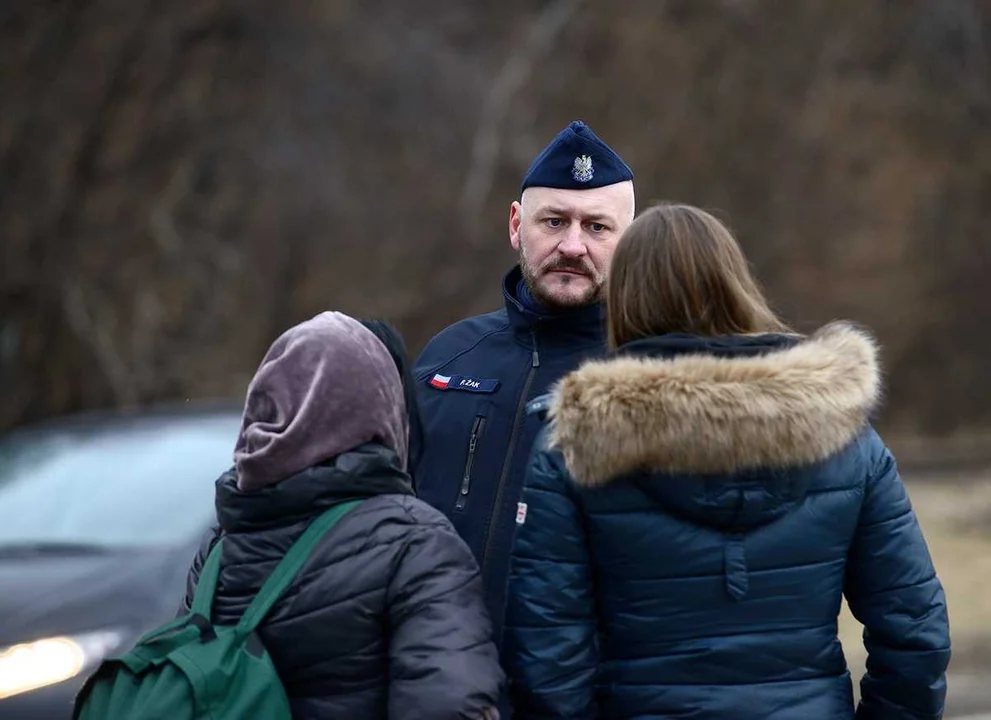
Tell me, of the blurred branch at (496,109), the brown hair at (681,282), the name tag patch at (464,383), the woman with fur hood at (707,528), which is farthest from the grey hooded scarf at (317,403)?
the blurred branch at (496,109)

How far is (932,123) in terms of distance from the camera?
2138 centimetres

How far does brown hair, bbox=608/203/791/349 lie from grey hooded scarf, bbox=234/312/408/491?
0.44 m

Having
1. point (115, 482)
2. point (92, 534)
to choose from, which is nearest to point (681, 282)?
point (92, 534)

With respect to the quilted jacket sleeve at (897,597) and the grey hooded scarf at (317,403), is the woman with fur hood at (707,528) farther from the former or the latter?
the grey hooded scarf at (317,403)

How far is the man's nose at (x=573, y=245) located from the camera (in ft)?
10.4

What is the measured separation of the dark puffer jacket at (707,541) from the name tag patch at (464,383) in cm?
75

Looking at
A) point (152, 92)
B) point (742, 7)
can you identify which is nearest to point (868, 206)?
point (742, 7)

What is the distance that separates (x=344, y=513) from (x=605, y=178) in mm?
1201

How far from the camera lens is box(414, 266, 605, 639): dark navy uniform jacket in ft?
10.0

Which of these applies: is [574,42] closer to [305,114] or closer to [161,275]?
[305,114]

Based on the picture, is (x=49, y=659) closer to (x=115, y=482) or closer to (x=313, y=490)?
(x=115, y=482)

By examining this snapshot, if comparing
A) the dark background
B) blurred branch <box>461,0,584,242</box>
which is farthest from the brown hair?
blurred branch <box>461,0,584,242</box>

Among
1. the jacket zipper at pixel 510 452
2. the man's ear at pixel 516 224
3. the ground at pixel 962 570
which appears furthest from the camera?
the ground at pixel 962 570

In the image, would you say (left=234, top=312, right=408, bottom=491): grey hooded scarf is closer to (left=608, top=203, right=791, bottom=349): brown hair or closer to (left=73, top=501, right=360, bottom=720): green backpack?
(left=73, top=501, right=360, bottom=720): green backpack
